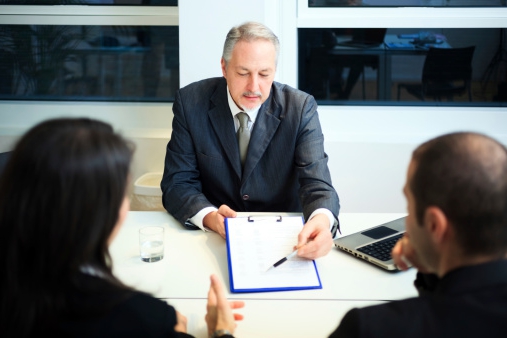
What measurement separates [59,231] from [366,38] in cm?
262

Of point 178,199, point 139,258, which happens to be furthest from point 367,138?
point 139,258

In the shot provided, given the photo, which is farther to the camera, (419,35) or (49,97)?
(49,97)

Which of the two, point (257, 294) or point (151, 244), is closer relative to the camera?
point (257, 294)

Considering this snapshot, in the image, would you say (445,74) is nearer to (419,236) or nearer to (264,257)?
(264,257)

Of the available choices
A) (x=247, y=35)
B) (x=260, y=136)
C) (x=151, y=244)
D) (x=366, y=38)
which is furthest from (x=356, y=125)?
(x=151, y=244)

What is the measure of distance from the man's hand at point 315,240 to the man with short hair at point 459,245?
0.58 metres

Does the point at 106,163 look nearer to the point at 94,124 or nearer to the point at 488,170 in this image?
the point at 94,124

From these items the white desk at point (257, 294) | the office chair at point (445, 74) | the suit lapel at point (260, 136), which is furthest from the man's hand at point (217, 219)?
the office chair at point (445, 74)

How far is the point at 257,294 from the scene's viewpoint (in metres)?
1.53

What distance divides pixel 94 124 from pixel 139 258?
78 cm

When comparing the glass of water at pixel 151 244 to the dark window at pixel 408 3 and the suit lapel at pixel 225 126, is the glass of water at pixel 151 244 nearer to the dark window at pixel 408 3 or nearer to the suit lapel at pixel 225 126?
the suit lapel at pixel 225 126

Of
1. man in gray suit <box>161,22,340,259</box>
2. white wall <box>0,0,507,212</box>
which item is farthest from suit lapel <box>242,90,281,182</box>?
white wall <box>0,0,507,212</box>

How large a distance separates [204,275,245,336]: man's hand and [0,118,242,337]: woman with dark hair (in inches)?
12.3

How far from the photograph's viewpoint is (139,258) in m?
1.75
